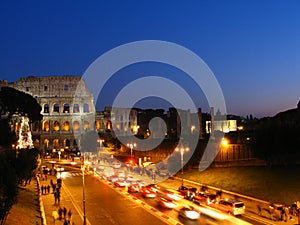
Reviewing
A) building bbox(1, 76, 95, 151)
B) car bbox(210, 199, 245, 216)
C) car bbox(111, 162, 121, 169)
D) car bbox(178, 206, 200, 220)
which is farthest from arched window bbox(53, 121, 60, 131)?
car bbox(178, 206, 200, 220)

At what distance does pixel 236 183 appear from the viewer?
35344 millimetres

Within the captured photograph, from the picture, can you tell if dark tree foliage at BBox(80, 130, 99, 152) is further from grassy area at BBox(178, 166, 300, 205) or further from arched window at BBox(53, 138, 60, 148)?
grassy area at BBox(178, 166, 300, 205)

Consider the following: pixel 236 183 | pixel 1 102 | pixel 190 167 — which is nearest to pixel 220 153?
pixel 190 167

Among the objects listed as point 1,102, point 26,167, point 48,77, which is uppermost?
point 48,77

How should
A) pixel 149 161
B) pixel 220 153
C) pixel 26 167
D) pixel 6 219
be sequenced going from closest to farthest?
pixel 6 219
pixel 26 167
pixel 220 153
pixel 149 161

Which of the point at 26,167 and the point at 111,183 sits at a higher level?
the point at 26,167

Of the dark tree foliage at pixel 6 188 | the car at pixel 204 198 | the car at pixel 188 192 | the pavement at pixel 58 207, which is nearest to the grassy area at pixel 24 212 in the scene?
the pavement at pixel 58 207

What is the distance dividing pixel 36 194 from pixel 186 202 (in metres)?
15.4

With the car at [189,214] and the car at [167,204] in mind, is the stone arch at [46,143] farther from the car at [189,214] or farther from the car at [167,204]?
the car at [189,214]

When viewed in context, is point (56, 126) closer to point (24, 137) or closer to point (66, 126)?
point (66, 126)

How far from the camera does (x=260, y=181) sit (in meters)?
33.7

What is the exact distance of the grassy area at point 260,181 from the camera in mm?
30000

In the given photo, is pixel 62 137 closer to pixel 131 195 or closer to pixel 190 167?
pixel 190 167

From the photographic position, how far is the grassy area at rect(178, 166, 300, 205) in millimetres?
30000
